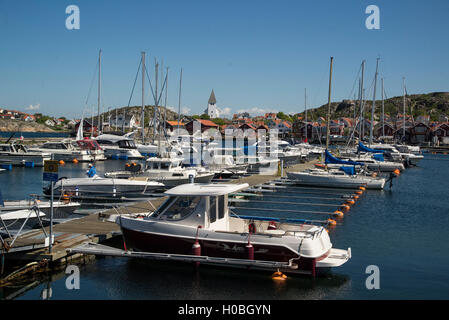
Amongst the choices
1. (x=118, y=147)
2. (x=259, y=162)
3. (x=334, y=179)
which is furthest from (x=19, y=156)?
(x=334, y=179)

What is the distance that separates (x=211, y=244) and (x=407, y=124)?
12736 centimetres

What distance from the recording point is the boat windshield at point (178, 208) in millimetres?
14828

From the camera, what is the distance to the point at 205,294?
1310 centimetres

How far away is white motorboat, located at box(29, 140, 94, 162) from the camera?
5734cm

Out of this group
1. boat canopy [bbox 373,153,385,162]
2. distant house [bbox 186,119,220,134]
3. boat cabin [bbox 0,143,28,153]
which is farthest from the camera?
distant house [bbox 186,119,220,134]

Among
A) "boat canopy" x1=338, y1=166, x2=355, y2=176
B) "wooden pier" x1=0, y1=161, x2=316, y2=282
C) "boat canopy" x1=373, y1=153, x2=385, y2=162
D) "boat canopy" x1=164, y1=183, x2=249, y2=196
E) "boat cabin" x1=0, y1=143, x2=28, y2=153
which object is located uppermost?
"boat cabin" x1=0, y1=143, x2=28, y2=153

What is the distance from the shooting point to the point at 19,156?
175ft

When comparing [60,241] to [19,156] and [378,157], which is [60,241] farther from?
[378,157]

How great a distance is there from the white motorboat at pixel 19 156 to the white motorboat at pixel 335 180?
30.3 m

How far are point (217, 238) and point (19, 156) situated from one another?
1799 inches

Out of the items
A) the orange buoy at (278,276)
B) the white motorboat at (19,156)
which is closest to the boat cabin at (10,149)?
the white motorboat at (19,156)

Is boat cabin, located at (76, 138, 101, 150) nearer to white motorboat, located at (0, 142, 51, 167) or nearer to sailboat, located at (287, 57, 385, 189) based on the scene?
white motorboat, located at (0, 142, 51, 167)

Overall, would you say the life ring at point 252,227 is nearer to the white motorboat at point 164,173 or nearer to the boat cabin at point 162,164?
the white motorboat at point 164,173

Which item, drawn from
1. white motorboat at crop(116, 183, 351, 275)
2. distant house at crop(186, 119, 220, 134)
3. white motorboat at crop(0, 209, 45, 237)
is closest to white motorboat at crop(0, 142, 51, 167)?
white motorboat at crop(0, 209, 45, 237)
